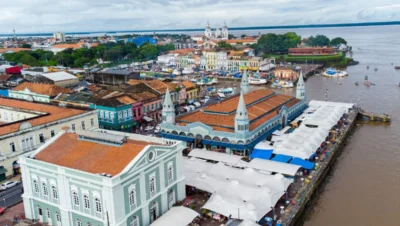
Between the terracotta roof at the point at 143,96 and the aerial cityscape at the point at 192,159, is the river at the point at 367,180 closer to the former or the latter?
the aerial cityscape at the point at 192,159

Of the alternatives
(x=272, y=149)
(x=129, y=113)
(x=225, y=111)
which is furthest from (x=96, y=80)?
(x=272, y=149)

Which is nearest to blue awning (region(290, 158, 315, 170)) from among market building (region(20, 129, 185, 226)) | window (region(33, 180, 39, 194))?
market building (region(20, 129, 185, 226))

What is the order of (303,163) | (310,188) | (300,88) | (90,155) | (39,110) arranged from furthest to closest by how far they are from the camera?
(300,88) → (39,110) → (303,163) → (310,188) → (90,155)

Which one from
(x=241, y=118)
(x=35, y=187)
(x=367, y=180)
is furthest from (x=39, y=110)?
(x=367, y=180)

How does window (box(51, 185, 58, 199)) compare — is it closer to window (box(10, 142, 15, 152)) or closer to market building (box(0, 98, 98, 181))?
market building (box(0, 98, 98, 181))

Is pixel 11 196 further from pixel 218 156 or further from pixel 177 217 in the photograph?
pixel 218 156

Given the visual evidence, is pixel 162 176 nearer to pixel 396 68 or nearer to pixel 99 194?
pixel 99 194
